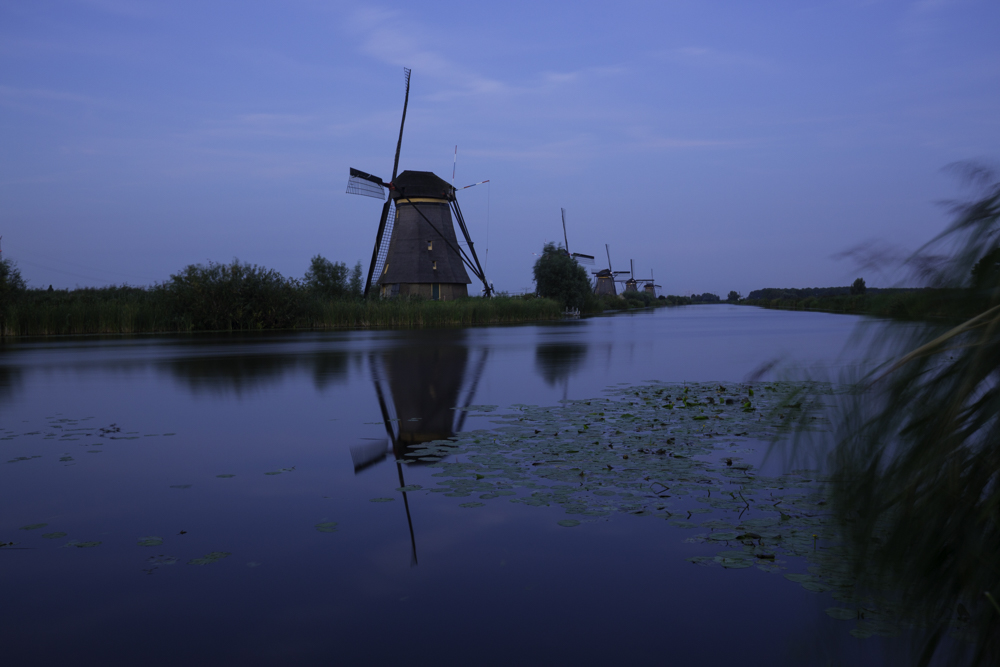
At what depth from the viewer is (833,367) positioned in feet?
6.40

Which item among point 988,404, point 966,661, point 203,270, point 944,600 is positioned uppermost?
point 203,270

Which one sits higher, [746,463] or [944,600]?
[944,600]

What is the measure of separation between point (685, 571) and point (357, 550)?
1676 millimetres

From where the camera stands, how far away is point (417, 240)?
135 feet

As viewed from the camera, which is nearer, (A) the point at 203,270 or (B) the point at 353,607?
(B) the point at 353,607

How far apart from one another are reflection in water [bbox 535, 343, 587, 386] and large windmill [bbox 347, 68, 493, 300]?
21.4m

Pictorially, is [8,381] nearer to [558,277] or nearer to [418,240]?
[418,240]

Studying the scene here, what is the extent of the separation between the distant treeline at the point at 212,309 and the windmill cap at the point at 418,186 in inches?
317

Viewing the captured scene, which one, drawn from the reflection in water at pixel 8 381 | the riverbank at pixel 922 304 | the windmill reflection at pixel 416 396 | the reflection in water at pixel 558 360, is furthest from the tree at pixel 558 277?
the riverbank at pixel 922 304

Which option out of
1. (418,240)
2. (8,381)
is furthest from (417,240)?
(8,381)

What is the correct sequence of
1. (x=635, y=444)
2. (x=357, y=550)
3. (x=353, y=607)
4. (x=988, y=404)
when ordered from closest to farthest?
(x=988, y=404) < (x=353, y=607) < (x=357, y=550) < (x=635, y=444)

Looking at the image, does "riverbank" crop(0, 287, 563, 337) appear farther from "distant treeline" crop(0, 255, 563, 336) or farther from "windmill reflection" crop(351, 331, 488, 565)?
"windmill reflection" crop(351, 331, 488, 565)

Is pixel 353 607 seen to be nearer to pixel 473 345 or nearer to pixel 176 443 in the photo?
pixel 176 443

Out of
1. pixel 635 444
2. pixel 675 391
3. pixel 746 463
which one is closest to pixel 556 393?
pixel 675 391
